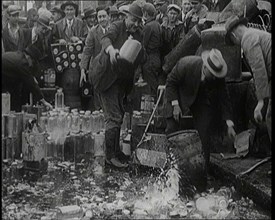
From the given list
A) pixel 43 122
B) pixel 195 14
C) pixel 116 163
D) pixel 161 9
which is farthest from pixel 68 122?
pixel 195 14

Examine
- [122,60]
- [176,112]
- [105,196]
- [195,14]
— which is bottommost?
[105,196]

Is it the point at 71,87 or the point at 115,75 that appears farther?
the point at 115,75

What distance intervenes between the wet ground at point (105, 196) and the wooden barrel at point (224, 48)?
1097 millimetres

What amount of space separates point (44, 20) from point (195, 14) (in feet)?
4.94

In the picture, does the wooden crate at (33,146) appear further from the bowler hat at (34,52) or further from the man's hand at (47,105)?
the bowler hat at (34,52)

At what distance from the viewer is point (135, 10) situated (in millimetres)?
A: 6066

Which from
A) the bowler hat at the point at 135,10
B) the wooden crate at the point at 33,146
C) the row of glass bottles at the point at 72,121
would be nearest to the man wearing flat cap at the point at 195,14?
the bowler hat at the point at 135,10

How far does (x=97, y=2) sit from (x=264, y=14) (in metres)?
1.70

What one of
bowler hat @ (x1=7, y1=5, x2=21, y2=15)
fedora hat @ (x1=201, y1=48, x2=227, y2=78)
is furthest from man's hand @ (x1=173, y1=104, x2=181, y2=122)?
bowler hat @ (x1=7, y1=5, x2=21, y2=15)

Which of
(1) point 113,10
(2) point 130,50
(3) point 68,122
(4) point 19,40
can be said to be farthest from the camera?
(3) point 68,122

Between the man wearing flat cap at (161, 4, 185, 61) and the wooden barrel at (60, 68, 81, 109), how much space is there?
925 millimetres

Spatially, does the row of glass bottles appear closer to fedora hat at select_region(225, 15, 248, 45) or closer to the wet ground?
the wet ground

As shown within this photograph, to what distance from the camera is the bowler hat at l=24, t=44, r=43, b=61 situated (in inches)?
226

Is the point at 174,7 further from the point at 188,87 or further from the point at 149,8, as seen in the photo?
the point at 188,87
